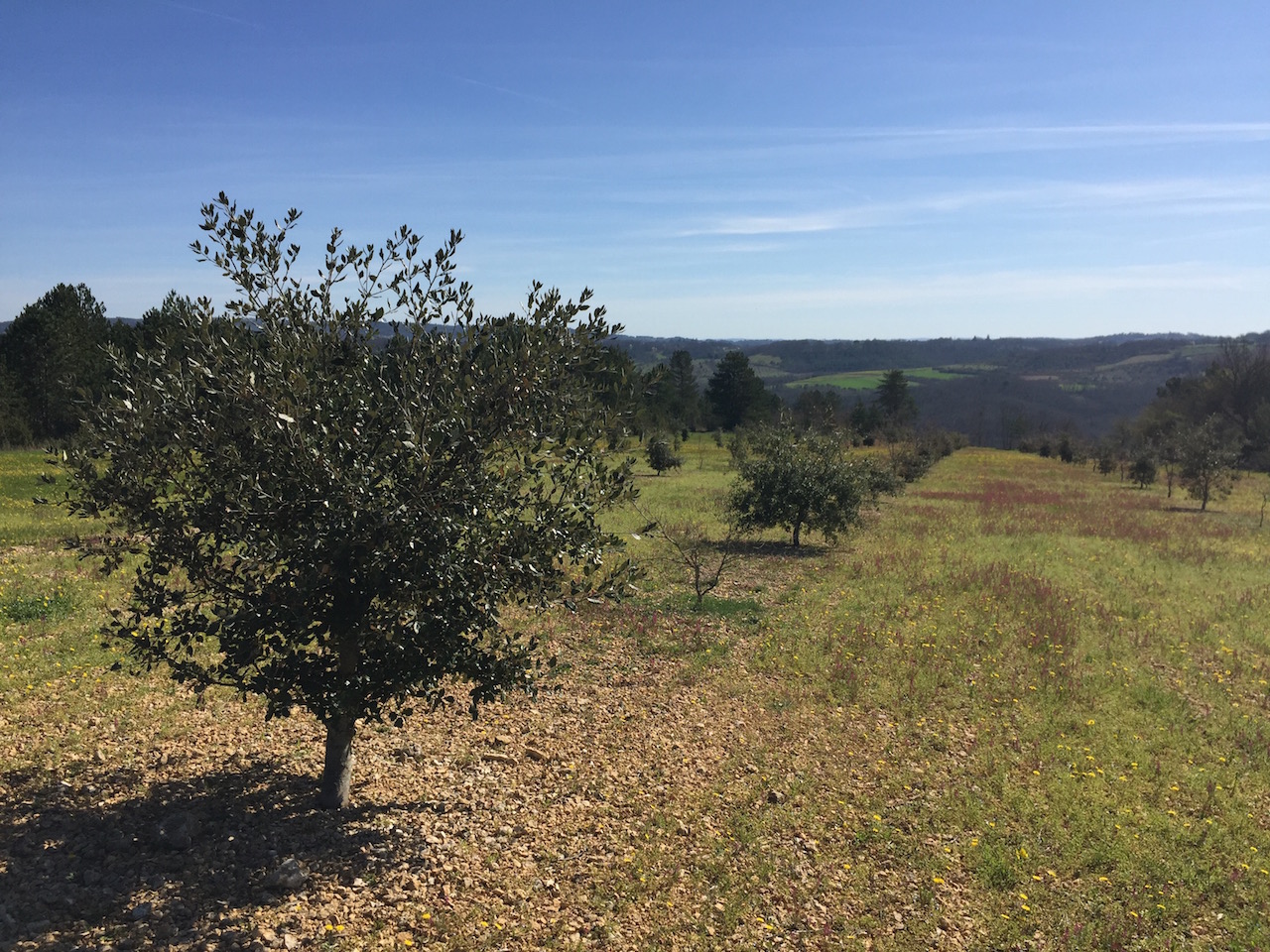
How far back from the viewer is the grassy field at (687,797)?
6.42 meters

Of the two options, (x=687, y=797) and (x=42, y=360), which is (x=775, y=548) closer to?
(x=687, y=797)

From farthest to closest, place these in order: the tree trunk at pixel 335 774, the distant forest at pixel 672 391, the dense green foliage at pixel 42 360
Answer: the dense green foliage at pixel 42 360 < the distant forest at pixel 672 391 < the tree trunk at pixel 335 774

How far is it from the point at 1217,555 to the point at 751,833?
26588 millimetres

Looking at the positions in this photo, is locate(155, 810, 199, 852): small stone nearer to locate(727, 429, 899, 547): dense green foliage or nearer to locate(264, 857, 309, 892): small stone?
locate(264, 857, 309, 892): small stone

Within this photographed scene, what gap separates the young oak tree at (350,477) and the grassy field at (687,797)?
5.53ft

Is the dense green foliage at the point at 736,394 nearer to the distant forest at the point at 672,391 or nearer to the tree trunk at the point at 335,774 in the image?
the distant forest at the point at 672,391

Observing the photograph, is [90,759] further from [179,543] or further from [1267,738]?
[1267,738]

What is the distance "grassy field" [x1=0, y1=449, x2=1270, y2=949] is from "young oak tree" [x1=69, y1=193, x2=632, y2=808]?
1.69m

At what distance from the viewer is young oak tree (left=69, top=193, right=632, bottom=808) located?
570cm

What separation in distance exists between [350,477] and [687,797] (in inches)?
221

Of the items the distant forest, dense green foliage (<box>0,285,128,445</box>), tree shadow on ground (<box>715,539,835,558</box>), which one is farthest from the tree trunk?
dense green foliage (<box>0,285,128,445</box>)

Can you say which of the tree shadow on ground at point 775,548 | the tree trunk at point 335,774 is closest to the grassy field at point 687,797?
the tree trunk at point 335,774

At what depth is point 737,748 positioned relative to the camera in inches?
398

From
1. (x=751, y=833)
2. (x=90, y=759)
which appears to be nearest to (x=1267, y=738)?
(x=751, y=833)
